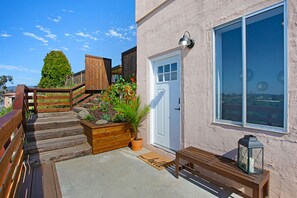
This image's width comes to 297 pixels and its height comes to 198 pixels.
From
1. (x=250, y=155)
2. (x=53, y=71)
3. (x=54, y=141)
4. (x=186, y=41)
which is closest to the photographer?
(x=250, y=155)

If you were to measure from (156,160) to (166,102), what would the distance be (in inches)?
50.7

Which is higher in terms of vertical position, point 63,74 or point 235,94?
point 63,74

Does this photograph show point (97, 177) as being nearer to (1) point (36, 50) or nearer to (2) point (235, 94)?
(2) point (235, 94)

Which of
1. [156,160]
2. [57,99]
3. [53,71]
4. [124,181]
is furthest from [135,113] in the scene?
[53,71]

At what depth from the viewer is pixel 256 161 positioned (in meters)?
2.00

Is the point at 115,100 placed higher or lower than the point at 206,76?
lower

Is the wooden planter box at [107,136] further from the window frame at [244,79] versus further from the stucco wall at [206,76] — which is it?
the window frame at [244,79]

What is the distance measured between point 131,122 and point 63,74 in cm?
761

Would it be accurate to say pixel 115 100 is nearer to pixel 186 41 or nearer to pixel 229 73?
pixel 186 41

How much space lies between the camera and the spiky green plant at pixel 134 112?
3.85 m

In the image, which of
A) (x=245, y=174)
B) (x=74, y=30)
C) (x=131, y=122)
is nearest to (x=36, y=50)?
(x=74, y=30)

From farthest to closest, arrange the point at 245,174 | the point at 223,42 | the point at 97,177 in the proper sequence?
the point at 97,177, the point at 223,42, the point at 245,174

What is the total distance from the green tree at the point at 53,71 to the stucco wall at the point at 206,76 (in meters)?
7.62

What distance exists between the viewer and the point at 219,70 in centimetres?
247
